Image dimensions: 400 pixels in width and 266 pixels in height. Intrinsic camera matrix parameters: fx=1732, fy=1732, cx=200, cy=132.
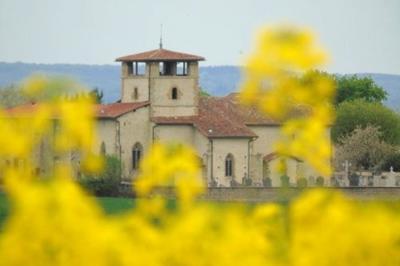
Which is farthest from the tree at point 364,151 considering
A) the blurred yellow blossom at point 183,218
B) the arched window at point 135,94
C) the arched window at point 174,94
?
the blurred yellow blossom at point 183,218

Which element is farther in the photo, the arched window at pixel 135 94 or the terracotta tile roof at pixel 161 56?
the arched window at pixel 135 94

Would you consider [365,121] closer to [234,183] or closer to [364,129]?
[364,129]

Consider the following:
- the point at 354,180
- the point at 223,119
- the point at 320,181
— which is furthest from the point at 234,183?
the point at 354,180

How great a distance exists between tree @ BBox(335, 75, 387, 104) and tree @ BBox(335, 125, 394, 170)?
84.8ft

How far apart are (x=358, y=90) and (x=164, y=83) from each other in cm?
4376

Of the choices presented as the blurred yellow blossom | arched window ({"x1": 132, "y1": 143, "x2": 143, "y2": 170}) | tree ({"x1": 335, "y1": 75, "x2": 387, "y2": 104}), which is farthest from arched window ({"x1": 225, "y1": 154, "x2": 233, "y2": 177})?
the blurred yellow blossom

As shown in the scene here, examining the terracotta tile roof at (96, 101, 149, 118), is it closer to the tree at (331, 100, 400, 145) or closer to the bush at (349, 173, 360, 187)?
the bush at (349, 173, 360, 187)

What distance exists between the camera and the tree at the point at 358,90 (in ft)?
397

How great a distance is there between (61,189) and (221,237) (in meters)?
1.65

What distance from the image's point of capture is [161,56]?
8050 centimetres

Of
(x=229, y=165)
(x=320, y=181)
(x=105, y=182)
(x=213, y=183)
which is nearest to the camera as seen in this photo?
(x=320, y=181)

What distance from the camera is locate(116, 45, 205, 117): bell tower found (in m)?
80.4

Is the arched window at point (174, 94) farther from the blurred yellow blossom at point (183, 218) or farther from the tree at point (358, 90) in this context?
the blurred yellow blossom at point (183, 218)

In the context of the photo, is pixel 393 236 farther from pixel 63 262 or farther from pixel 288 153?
pixel 63 262
